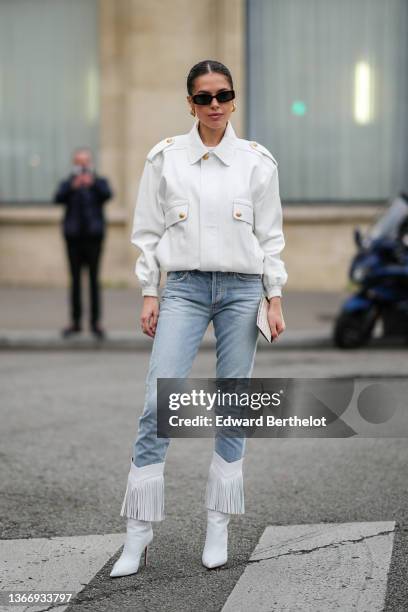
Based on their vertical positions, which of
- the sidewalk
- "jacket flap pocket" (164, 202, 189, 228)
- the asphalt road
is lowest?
the sidewalk

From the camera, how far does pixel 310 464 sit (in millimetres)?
5738

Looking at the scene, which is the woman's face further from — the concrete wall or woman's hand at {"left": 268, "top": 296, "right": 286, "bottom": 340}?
the concrete wall

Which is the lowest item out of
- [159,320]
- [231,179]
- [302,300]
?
[302,300]

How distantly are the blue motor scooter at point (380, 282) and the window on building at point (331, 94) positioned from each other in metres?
5.96

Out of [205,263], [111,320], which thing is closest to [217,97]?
[205,263]

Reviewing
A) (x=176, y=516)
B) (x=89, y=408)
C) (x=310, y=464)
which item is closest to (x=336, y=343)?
(x=89, y=408)

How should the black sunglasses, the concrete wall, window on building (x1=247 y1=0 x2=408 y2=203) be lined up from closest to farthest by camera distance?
the black sunglasses < the concrete wall < window on building (x1=247 y1=0 x2=408 y2=203)

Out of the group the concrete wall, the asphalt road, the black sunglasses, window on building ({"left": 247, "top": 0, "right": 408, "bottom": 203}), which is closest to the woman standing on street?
the black sunglasses

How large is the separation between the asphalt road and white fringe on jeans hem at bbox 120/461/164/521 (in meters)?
0.23

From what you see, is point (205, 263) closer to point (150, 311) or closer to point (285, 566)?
point (150, 311)

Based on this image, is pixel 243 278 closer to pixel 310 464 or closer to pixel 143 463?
pixel 143 463

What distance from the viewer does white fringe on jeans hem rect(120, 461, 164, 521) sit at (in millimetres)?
3836

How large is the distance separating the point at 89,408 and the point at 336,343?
3.68 meters

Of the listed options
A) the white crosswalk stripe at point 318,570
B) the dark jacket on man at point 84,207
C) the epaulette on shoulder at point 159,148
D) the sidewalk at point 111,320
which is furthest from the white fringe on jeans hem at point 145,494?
the dark jacket on man at point 84,207
